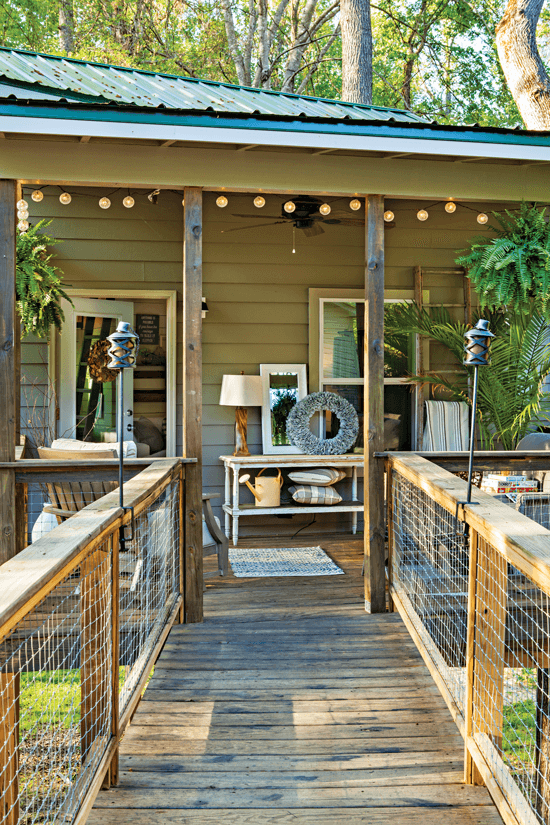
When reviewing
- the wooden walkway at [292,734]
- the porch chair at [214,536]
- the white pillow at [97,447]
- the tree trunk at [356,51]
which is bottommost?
the wooden walkway at [292,734]

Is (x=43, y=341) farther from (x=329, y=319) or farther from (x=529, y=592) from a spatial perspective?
(x=529, y=592)

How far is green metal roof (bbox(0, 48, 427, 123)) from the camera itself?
4.01m

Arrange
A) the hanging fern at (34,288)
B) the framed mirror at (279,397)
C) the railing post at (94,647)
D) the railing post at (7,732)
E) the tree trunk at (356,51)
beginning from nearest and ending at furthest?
the railing post at (7,732) < the railing post at (94,647) < the hanging fern at (34,288) < the framed mirror at (279,397) < the tree trunk at (356,51)

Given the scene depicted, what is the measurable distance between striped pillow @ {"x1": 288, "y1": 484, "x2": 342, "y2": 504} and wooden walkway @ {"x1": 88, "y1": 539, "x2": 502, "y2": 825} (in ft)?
6.25

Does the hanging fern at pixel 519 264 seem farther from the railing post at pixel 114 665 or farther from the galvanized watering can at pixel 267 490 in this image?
the railing post at pixel 114 665

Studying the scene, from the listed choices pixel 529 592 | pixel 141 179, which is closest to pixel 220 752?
pixel 529 592

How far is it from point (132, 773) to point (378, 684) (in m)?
1.19

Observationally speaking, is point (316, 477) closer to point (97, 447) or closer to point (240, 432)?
point (240, 432)

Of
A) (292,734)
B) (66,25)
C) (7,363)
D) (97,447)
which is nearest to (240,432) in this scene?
(97,447)

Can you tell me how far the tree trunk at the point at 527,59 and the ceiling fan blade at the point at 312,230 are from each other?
159 inches

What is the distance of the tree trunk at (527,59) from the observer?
27.8ft

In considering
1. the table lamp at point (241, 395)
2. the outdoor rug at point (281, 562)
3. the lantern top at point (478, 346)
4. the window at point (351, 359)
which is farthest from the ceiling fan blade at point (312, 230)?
the lantern top at point (478, 346)

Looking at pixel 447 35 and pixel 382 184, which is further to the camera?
pixel 447 35

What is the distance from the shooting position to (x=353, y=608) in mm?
4191
